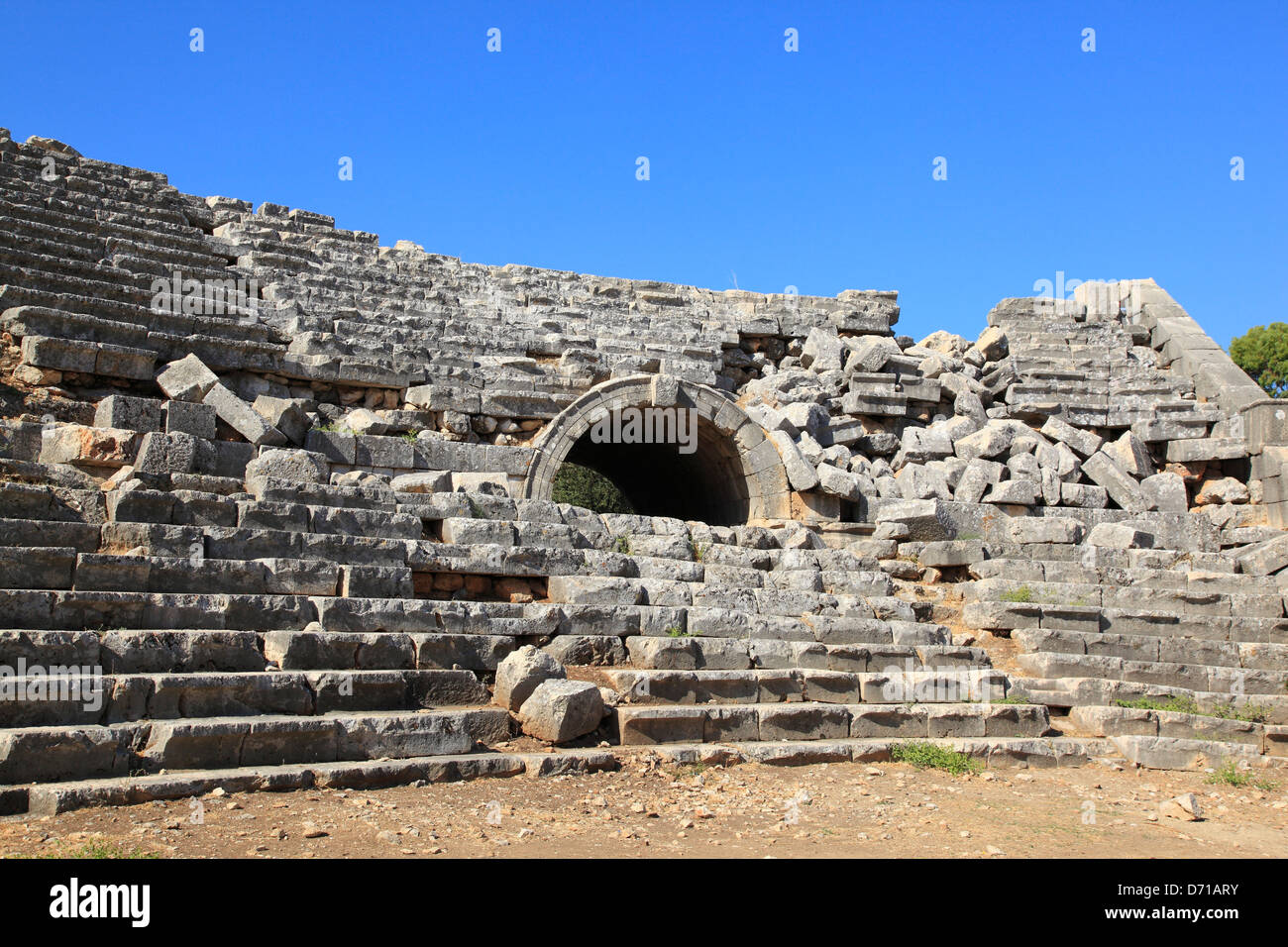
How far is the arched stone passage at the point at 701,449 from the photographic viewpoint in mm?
12484

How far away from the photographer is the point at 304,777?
18.4 feet

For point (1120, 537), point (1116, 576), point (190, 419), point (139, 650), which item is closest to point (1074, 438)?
point (1120, 537)

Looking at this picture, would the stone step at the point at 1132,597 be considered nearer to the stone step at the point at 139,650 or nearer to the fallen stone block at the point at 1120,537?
the fallen stone block at the point at 1120,537

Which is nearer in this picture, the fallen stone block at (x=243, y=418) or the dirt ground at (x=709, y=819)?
the dirt ground at (x=709, y=819)

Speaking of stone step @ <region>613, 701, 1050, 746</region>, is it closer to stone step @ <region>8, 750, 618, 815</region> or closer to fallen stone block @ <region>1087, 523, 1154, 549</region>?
stone step @ <region>8, 750, 618, 815</region>

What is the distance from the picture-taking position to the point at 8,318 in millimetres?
9969

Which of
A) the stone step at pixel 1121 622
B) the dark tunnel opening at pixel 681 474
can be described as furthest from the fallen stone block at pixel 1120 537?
the dark tunnel opening at pixel 681 474

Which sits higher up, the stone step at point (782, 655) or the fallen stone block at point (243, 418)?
the fallen stone block at point (243, 418)

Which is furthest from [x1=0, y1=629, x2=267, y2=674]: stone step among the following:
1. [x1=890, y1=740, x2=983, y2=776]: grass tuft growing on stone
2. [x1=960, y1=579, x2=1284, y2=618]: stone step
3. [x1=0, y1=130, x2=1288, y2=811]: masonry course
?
[x1=960, y1=579, x2=1284, y2=618]: stone step

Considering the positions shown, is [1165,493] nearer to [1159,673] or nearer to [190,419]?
[1159,673]

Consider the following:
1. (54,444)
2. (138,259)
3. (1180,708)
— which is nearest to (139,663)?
(54,444)

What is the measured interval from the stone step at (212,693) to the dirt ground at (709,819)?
0.72 metres

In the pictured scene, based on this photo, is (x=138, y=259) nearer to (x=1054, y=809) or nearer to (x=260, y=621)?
(x=260, y=621)

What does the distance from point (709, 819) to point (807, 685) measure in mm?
2511
